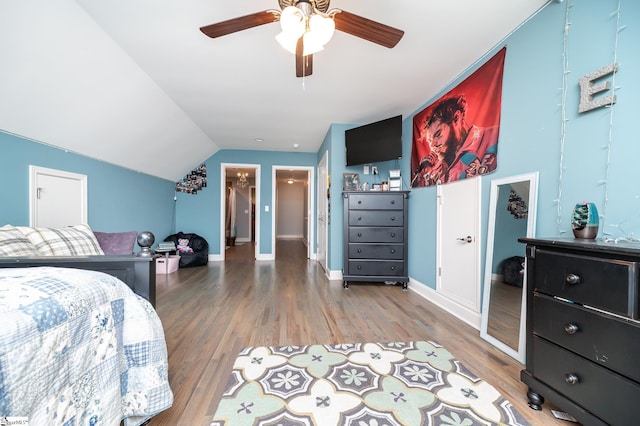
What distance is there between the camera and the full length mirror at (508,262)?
5.68ft

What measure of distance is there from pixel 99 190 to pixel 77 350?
117 inches

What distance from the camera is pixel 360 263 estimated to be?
3361mm

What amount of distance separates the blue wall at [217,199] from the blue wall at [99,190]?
339 mm

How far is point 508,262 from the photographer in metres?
1.88

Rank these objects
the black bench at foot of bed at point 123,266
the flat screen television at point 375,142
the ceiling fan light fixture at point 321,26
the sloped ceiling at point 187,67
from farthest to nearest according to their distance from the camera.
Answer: the flat screen television at point 375,142, the sloped ceiling at point 187,67, the ceiling fan light fixture at point 321,26, the black bench at foot of bed at point 123,266

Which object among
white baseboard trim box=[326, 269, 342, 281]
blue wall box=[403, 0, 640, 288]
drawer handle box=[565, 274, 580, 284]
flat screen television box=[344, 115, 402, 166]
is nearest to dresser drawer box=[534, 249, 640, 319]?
drawer handle box=[565, 274, 580, 284]

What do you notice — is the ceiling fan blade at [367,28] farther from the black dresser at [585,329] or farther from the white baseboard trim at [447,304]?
the white baseboard trim at [447,304]

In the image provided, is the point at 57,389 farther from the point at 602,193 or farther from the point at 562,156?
the point at 562,156

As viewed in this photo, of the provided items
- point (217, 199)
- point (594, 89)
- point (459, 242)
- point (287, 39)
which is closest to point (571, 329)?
point (594, 89)

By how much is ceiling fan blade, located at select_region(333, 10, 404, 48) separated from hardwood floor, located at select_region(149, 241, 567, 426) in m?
2.17

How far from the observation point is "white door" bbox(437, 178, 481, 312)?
2.27 meters

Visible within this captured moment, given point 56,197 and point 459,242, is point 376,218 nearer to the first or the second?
point 459,242

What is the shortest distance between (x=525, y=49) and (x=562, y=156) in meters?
0.91

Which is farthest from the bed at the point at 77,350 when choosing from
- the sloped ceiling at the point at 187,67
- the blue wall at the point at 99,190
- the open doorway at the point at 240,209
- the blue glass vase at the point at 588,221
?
the open doorway at the point at 240,209
